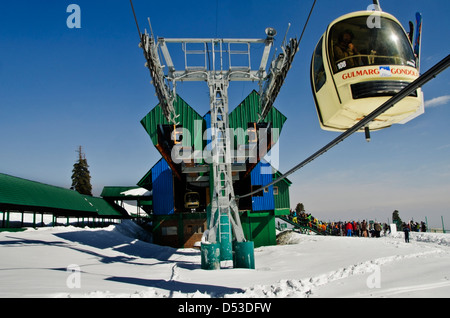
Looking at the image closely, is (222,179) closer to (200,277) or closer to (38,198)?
(200,277)

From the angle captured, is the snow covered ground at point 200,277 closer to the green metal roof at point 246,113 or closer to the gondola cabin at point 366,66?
the gondola cabin at point 366,66

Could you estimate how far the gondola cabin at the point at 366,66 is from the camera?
4031 millimetres

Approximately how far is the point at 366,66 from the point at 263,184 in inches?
892

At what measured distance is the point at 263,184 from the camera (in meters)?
26.4

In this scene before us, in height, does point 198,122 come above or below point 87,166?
below

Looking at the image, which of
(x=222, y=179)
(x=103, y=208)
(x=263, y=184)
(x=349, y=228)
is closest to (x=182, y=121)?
(x=263, y=184)

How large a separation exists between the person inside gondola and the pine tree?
7280cm

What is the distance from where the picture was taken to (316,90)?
187 inches

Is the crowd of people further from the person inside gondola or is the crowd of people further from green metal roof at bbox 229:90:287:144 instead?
the person inside gondola

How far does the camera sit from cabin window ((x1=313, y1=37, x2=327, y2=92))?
4.48m

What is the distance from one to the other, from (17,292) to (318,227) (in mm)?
28977

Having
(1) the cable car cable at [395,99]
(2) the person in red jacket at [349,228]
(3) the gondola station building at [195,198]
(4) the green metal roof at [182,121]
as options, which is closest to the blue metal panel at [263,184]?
(3) the gondola station building at [195,198]
